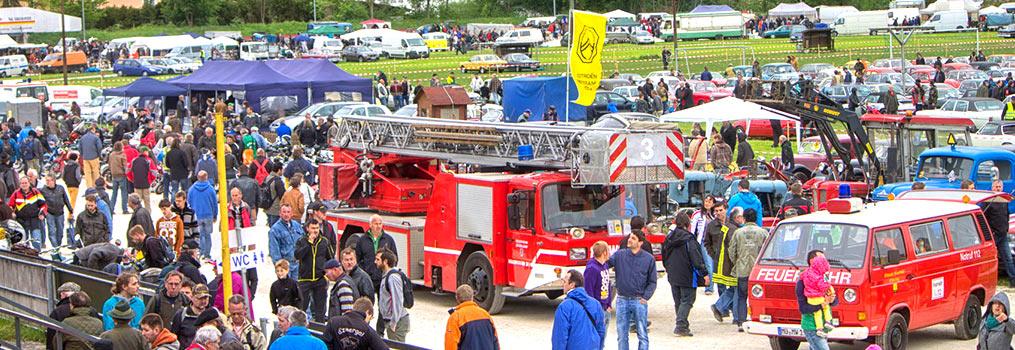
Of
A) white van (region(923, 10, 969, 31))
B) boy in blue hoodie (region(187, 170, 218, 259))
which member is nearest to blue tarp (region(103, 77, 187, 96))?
boy in blue hoodie (region(187, 170, 218, 259))

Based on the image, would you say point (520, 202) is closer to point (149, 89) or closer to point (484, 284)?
point (484, 284)

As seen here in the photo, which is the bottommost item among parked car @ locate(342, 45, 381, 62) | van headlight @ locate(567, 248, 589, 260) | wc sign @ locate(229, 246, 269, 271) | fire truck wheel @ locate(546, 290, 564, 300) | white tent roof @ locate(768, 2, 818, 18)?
fire truck wheel @ locate(546, 290, 564, 300)

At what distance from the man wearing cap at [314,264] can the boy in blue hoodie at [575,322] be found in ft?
16.1

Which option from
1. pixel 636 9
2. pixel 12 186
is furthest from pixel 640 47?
pixel 12 186

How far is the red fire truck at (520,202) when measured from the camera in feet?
57.4

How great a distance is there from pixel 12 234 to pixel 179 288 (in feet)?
30.9

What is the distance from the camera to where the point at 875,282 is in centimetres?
1423

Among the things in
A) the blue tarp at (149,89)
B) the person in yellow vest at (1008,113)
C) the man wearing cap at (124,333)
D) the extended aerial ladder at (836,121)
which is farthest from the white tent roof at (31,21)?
the man wearing cap at (124,333)

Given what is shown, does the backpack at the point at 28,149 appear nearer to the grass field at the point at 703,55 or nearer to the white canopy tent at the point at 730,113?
the white canopy tent at the point at 730,113

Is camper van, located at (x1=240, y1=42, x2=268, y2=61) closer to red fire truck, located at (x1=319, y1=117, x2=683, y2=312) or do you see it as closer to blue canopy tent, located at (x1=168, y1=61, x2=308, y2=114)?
blue canopy tent, located at (x1=168, y1=61, x2=308, y2=114)

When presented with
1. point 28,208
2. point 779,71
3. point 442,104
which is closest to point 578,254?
point 28,208

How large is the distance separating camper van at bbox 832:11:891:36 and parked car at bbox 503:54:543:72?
88.8 feet

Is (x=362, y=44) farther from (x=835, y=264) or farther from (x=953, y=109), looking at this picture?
(x=835, y=264)

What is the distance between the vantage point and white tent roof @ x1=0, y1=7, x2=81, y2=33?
357ft
